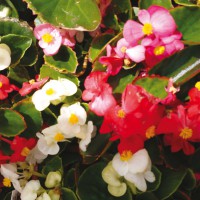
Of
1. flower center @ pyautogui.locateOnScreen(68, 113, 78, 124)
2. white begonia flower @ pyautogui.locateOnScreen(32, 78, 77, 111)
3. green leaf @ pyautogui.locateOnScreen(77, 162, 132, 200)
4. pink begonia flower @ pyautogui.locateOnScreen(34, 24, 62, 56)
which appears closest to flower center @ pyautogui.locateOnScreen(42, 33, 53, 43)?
pink begonia flower @ pyautogui.locateOnScreen(34, 24, 62, 56)

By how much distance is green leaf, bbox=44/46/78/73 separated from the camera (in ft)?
3.20

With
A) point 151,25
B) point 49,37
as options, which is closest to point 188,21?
point 151,25

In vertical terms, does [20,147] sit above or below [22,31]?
Answer: below

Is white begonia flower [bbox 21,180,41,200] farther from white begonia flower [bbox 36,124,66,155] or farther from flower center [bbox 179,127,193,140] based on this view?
flower center [bbox 179,127,193,140]

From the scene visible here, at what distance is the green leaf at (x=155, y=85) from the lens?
837 mm

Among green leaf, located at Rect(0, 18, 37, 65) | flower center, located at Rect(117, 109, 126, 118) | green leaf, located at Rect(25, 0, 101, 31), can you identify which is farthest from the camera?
green leaf, located at Rect(0, 18, 37, 65)

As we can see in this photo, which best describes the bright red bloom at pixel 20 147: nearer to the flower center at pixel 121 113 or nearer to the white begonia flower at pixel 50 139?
the white begonia flower at pixel 50 139

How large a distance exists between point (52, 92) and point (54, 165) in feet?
0.56

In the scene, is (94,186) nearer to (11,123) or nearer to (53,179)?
(53,179)

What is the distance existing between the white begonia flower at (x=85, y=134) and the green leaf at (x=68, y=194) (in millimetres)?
113

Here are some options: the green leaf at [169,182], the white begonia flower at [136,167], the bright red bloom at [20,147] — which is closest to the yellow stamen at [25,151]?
the bright red bloom at [20,147]

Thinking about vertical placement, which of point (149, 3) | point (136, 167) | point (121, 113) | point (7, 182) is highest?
point (149, 3)

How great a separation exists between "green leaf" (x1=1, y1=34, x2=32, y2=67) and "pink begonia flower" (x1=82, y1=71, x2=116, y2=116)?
20 cm

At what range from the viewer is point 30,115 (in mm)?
958
